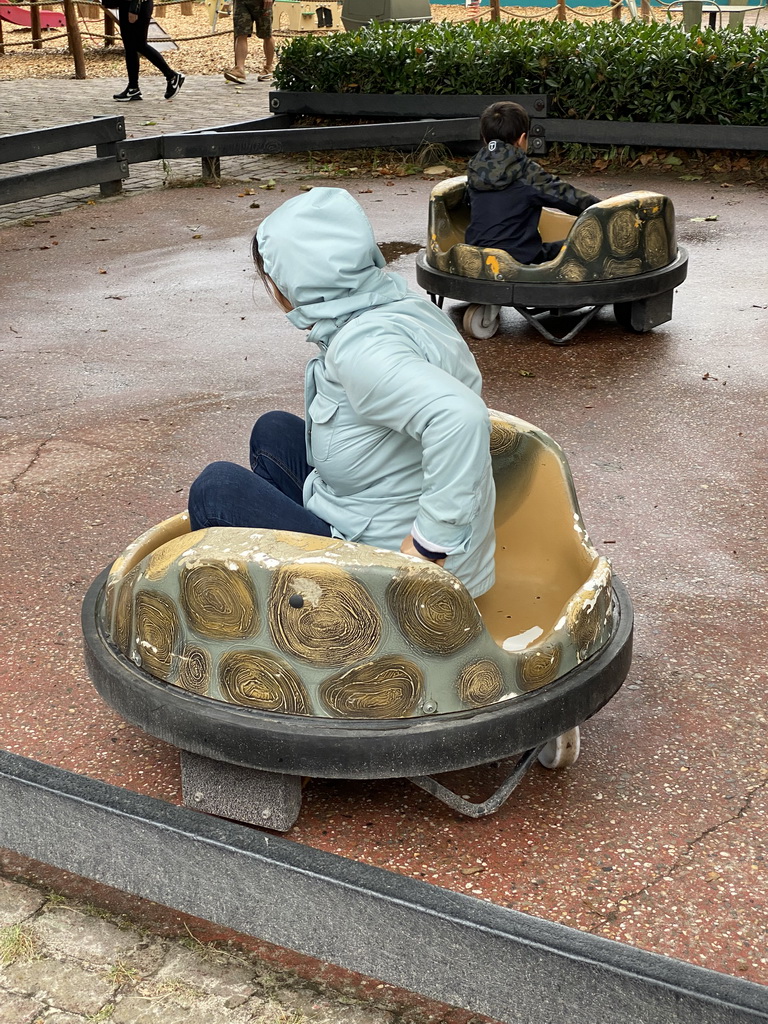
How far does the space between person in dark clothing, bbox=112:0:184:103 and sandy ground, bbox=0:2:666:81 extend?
184 centimetres

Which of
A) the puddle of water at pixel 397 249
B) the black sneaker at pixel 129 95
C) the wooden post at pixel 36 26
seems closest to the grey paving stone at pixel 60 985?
the puddle of water at pixel 397 249

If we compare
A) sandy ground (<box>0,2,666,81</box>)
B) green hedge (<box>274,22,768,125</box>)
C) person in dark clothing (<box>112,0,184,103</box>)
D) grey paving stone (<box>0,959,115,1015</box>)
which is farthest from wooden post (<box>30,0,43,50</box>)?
grey paving stone (<box>0,959,115,1015</box>)

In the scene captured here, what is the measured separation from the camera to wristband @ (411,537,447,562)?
221 centimetres

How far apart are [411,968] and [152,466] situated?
2.73 m

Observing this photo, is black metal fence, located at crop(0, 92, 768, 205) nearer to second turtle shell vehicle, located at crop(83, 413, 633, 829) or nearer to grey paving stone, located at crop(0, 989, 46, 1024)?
second turtle shell vehicle, located at crop(83, 413, 633, 829)

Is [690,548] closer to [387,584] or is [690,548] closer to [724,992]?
[387,584]

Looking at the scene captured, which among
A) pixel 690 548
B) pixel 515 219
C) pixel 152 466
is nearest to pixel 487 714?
pixel 690 548

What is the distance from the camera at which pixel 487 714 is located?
2.17 m

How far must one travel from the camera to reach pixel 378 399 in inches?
86.4

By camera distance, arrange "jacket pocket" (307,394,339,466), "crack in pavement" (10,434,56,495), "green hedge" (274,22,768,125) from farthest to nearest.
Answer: "green hedge" (274,22,768,125) < "crack in pavement" (10,434,56,495) < "jacket pocket" (307,394,339,466)

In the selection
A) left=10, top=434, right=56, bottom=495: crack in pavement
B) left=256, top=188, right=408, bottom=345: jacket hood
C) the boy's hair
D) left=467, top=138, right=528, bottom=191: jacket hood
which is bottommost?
left=10, top=434, right=56, bottom=495: crack in pavement

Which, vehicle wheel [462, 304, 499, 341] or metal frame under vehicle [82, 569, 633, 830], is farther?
vehicle wheel [462, 304, 499, 341]

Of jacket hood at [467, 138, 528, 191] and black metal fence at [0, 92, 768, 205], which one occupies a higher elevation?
jacket hood at [467, 138, 528, 191]

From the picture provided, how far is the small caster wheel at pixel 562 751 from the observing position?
8.25ft
